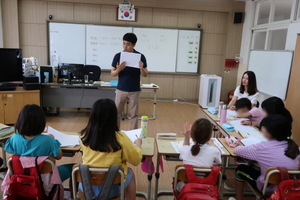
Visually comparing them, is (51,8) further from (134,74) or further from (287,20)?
(287,20)

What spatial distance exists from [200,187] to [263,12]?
5714 mm

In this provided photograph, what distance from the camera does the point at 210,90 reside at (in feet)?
21.0

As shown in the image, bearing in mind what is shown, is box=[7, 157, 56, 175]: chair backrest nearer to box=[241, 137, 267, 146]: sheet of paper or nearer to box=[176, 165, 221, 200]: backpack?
box=[176, 165, 221, 200]: backpack

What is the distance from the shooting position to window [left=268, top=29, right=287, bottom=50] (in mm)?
5233

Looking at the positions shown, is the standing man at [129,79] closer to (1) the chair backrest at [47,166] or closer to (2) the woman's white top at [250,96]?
(2) the woman's white top at [250,96]

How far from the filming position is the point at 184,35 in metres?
6.64

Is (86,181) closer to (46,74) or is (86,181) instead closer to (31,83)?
(31,83)

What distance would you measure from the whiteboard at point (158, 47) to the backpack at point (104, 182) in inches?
212

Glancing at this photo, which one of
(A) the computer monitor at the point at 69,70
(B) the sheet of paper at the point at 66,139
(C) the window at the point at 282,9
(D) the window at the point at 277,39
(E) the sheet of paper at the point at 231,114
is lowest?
(B) the sheet of paper at the point at 66,139

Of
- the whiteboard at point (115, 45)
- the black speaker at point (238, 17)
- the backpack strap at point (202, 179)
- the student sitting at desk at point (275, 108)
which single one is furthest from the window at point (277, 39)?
the backpack strap at point (202, 179)

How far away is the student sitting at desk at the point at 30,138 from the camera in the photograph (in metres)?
1.66

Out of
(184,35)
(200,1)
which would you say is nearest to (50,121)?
(184,35)

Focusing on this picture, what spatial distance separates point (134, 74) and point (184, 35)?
150 inches

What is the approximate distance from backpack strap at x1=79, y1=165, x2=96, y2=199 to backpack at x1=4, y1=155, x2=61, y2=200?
0.33m
